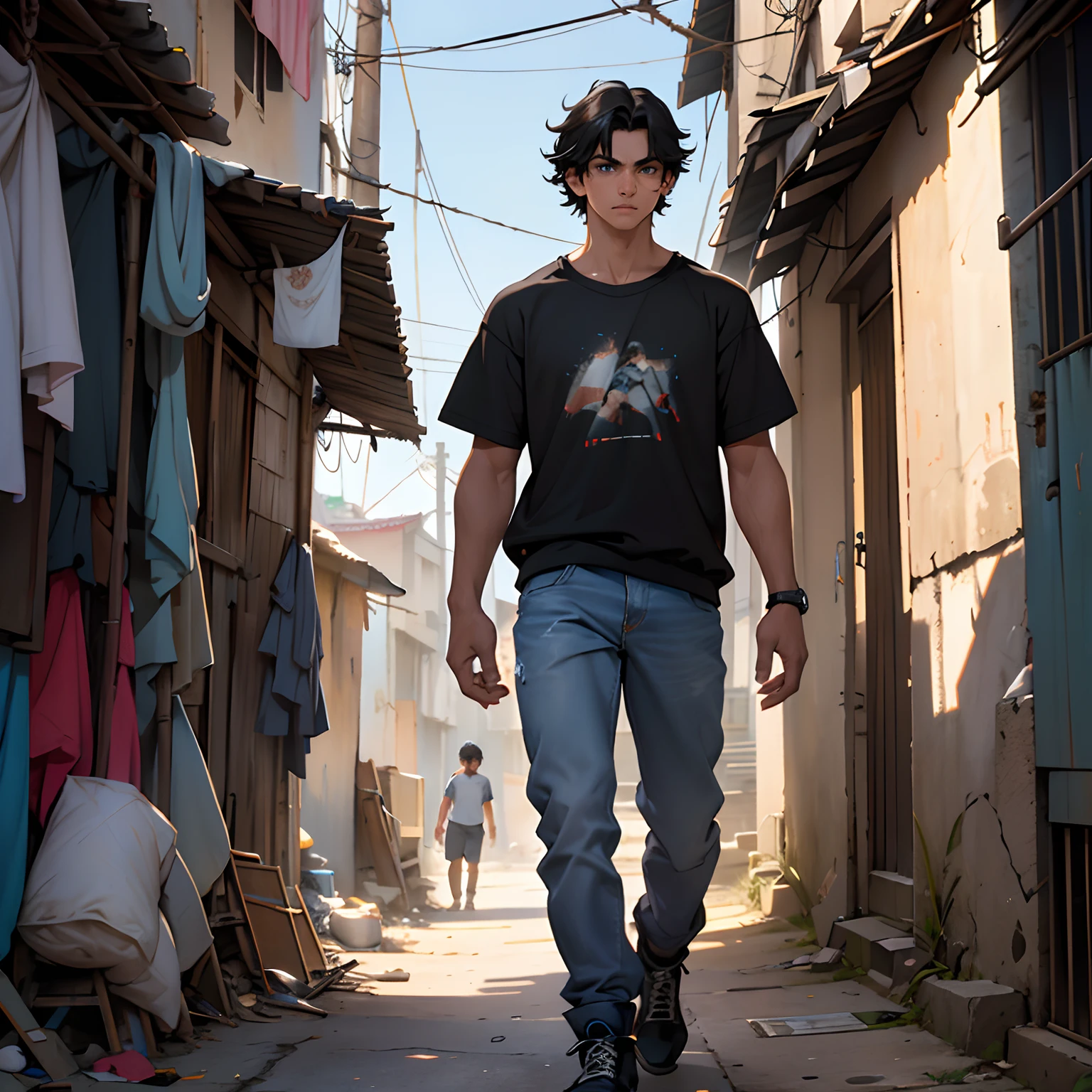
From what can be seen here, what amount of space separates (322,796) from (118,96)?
8171 millimetres

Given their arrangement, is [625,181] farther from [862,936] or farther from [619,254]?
[862,936]

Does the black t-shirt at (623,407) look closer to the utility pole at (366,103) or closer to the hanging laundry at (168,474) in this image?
the hanging laundry at (168,474)

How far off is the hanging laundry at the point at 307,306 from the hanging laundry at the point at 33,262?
8.35 feet

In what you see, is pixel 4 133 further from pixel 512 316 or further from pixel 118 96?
pixel 512 316

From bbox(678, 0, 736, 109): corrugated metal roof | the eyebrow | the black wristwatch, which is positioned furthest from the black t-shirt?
bbox(678, 0, 736, 109): corrugated metal roof

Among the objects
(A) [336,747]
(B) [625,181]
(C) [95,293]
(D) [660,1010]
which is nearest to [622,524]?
(B) [625,181]

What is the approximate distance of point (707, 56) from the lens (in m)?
13.4

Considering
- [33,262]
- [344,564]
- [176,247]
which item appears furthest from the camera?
[344,564]

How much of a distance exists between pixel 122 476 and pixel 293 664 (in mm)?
3254

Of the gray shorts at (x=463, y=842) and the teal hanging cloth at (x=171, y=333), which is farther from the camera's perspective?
the gray shorts at (x=463, y=842)

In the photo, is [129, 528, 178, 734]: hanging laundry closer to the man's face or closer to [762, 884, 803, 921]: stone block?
the man's face

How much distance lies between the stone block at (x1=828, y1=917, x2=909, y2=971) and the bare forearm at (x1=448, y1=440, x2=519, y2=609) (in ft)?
11.0

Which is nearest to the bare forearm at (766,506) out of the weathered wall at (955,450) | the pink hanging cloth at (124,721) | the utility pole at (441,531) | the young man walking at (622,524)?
the young man walking at (622,524)

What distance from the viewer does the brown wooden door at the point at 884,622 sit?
20.4 feet
